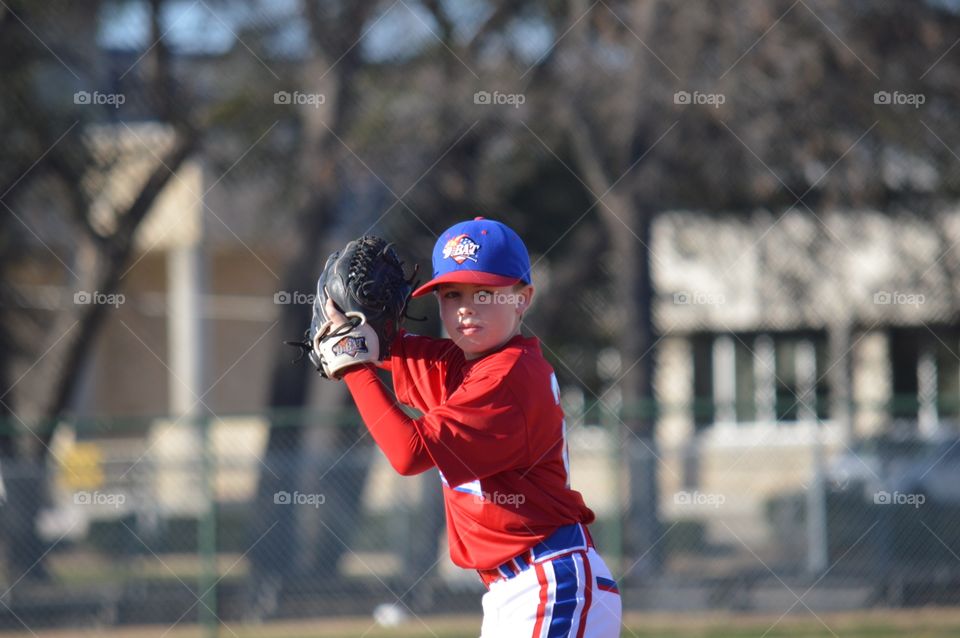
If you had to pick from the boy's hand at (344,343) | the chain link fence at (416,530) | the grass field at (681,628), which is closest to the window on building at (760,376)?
the chain link fence at (416,530)

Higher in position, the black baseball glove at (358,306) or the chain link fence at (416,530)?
the black baseball glove at (358,306)

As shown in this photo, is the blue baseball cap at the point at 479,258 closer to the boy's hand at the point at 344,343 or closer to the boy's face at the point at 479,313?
the boy's face at the point at 479,313

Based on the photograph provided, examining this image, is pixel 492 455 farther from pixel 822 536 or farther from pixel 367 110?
pixel 367 110

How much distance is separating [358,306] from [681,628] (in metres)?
7.54

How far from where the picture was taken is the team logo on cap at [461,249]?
370 cm

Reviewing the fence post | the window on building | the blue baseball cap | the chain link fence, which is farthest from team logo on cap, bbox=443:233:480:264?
the window on building

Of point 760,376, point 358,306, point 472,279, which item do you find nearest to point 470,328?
point 472,279

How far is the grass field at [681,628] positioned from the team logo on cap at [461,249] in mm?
6844

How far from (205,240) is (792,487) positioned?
29.1 feet

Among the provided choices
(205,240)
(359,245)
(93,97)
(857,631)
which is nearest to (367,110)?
(93,97)

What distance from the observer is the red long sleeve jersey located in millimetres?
3500

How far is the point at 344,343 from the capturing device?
11.8 feet

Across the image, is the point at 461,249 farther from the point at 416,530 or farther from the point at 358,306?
the point at 416,530

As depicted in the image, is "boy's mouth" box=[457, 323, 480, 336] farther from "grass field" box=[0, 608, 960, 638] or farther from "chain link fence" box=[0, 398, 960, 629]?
"grass field" box=[0, 608, 960, 638]
